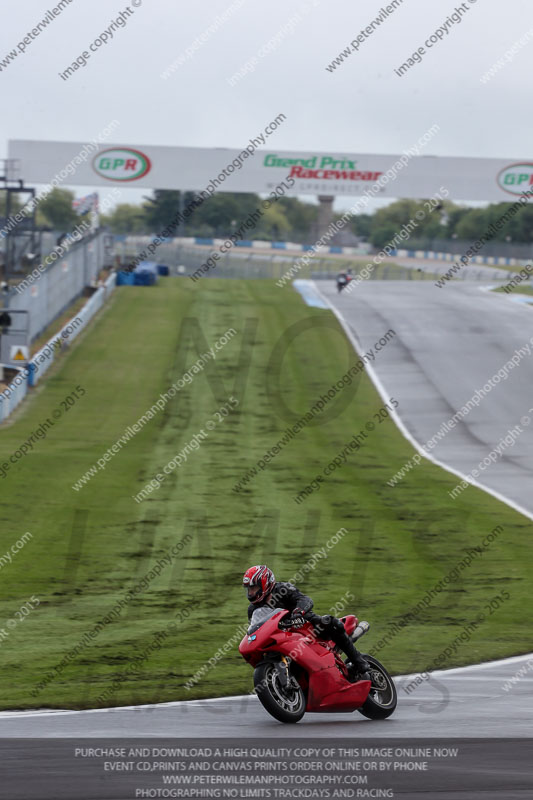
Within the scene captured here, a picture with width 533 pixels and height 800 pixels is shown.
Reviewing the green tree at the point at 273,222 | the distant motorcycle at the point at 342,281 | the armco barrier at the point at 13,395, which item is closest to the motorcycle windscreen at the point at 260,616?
the armco barrier at the point at 13,395

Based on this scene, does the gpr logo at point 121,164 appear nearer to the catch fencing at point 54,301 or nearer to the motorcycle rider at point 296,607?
the catch fencing at point 54,301

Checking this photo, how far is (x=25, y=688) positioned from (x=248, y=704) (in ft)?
6.94

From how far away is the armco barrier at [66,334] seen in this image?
31.8m

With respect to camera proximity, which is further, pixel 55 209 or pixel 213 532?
pixel 55 209

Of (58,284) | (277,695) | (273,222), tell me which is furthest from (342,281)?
(273,222)

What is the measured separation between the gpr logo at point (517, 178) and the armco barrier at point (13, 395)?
25.3 metres

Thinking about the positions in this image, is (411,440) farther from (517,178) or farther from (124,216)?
(124,216)

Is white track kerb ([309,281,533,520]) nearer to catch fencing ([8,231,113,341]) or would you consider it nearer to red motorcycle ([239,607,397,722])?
red motorcycle ([239,607,397,722])

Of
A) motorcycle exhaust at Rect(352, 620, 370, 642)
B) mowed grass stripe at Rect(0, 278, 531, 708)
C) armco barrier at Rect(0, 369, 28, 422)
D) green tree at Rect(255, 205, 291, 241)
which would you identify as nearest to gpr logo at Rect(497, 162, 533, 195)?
mowed grass stripe at Rect(0, 278, 531, 708)

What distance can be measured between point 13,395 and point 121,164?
20674 millimetres

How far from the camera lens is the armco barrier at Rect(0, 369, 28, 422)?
27.0 meters

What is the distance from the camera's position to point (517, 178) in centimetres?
4609

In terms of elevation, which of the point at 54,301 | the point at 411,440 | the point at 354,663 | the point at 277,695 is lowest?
the point at 411,440

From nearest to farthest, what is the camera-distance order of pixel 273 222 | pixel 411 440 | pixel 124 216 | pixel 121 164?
pixel 411 440, pixel 121 164, pixel 273 222, pixel 124 216
